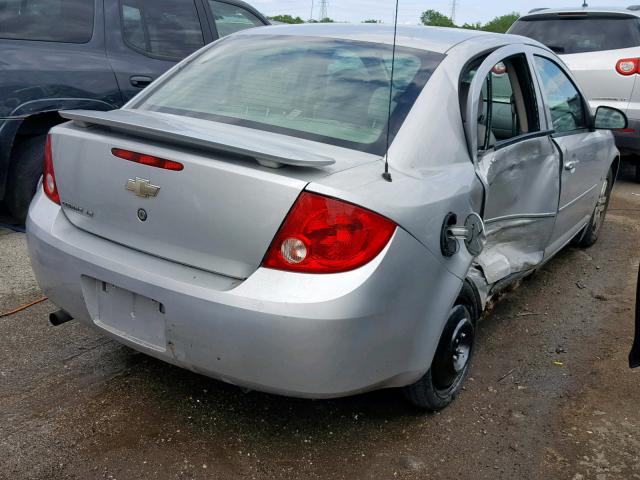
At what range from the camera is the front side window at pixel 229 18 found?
6.00 m

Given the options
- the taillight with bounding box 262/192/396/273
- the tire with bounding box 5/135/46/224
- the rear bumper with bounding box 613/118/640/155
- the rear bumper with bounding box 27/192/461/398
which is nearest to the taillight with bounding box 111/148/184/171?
the rear bumper with bounding box 27/192/461/398

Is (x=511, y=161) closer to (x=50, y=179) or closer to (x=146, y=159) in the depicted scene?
(x=146, y=159)

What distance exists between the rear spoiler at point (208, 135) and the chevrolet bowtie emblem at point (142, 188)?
0.55ft

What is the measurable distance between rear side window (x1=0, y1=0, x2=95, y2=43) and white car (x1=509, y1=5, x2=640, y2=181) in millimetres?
5080

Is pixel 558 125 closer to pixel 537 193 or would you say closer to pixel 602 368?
pixel 537 193

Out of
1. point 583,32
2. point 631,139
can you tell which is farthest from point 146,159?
point 583,32

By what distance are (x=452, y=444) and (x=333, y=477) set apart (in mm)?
536

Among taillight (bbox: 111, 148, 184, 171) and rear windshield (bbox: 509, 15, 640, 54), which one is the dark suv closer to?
taillight (bbox: 111, 148, 184, 171)

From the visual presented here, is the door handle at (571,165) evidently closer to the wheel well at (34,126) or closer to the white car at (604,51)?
the wheel well at (34,126)

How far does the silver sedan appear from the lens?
2236 mm

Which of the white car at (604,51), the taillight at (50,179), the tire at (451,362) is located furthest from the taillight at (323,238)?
the white car at (604,51)

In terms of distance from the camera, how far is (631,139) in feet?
24.3

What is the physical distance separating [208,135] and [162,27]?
11.4 feet

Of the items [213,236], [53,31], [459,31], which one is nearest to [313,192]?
[213,236]
